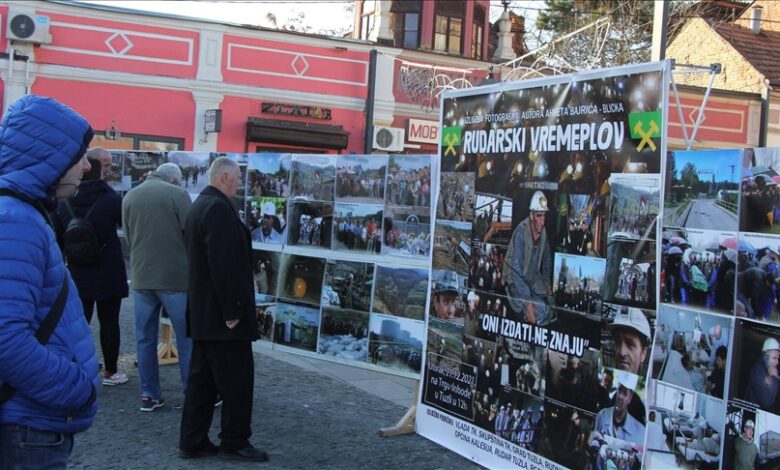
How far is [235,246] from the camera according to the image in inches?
194

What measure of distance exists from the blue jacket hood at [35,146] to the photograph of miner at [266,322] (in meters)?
4.74

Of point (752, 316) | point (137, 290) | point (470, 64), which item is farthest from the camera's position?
point (470, 64)

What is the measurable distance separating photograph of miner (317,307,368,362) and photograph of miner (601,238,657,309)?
2.64 meters

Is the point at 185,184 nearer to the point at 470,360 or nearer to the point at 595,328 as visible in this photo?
the point at 470,360

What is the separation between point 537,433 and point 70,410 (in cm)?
276

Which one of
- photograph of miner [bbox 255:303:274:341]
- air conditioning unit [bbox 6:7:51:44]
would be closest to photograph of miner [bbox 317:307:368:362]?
photograph of miner [bbox 255:303:274:341]

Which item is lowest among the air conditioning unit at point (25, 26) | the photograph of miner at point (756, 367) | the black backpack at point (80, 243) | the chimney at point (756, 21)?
the photograph of miner at point (756, 367)

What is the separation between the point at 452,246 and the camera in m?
5.32

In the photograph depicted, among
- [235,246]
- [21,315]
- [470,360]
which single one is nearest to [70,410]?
[21,315]

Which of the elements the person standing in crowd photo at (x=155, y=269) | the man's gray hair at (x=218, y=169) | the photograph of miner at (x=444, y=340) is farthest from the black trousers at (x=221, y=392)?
the photograph of miner at (x=444, y=340)

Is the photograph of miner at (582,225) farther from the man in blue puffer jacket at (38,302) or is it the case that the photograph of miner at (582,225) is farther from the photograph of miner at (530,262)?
the man in blue puffer jacket at (38,302)

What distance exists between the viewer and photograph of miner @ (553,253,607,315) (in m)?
4.20

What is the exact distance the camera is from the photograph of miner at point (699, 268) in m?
3.77

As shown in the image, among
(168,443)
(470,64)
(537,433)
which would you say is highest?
(470,64)
